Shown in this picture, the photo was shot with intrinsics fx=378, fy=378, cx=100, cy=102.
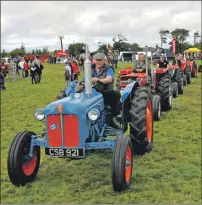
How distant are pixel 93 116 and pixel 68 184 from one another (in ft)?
3.55

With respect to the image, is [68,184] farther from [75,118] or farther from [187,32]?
[187,32]

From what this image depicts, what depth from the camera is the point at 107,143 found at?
16.2 ft

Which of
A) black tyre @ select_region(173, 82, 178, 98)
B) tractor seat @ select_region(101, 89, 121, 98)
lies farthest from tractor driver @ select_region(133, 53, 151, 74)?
tractor seat @ select_region(101, 89, 121, 98)

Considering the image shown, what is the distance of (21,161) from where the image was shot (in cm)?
502

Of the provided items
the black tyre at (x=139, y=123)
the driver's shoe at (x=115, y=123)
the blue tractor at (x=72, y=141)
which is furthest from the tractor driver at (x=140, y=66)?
the blue tractor at (x=72, y=141)

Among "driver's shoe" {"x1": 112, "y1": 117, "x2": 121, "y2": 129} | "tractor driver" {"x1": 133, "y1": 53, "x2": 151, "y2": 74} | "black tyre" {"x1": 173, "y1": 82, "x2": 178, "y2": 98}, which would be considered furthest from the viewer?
"black tyre" {"x1": 173, "y1": 82, "x2": 178, "y2": 98}

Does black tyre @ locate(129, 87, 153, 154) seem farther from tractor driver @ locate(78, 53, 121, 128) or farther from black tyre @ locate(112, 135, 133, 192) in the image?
black tyre @ locate(112, 135, 133, 192)

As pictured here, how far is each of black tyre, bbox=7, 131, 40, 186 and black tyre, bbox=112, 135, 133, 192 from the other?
50.3 inches

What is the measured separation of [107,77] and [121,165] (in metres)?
1.57

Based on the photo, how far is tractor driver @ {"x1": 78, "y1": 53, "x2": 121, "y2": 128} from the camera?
18.8ft

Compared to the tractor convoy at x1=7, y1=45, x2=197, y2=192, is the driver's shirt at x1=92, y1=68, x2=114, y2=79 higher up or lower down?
higher up

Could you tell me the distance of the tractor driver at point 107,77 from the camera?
5.73 metres

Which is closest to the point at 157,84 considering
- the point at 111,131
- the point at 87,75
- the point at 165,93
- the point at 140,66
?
the point at 165,93

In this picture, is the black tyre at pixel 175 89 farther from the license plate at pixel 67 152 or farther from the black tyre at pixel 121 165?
the license plate at pixel 67 152
